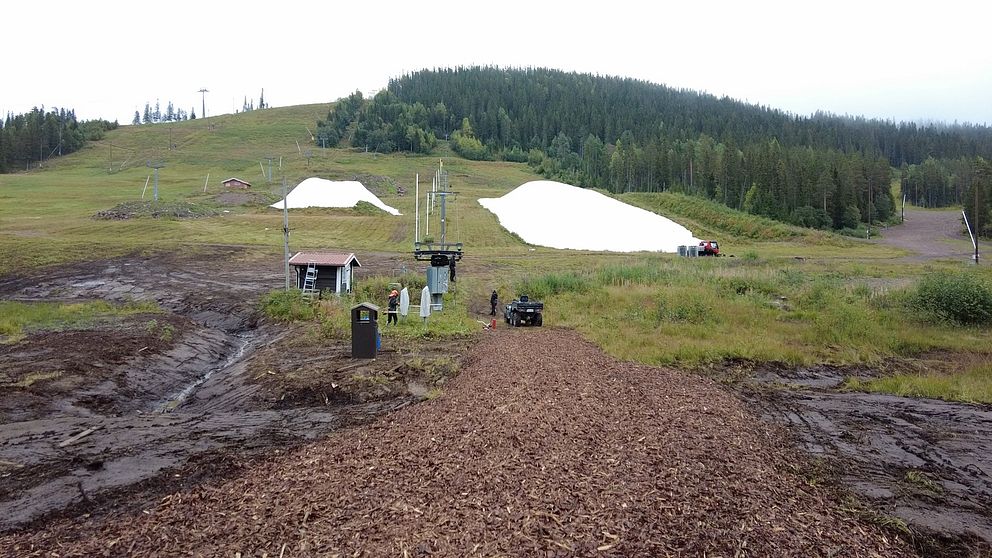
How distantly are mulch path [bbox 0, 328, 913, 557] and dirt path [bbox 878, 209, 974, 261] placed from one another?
172 feet

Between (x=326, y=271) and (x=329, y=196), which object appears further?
(x=329, y=196)

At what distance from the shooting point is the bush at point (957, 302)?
24.5 m

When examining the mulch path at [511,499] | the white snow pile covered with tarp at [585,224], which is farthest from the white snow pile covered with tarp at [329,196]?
the mulch path at [511,499]

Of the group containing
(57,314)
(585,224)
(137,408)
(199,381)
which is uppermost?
(585,224)

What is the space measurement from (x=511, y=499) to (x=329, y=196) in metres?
73.4

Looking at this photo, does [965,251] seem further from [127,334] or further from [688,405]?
[127,334]

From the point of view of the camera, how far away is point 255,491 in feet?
26.1

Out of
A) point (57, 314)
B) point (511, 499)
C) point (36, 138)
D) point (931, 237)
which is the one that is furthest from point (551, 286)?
point (36, 138)

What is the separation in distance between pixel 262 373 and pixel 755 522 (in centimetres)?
1446

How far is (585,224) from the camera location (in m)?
60.4

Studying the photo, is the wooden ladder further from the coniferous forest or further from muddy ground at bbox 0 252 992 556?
the coniferous forest

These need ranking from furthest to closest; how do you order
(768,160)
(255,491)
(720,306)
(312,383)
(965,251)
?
1. (768,160)
2. (965,251)
3. (720,306)
4. (312,383)
5. (255,491)

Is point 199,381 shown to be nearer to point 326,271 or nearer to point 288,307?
point 288,307

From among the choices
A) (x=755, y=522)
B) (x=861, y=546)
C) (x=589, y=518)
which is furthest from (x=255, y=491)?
(x=861, y=546)
